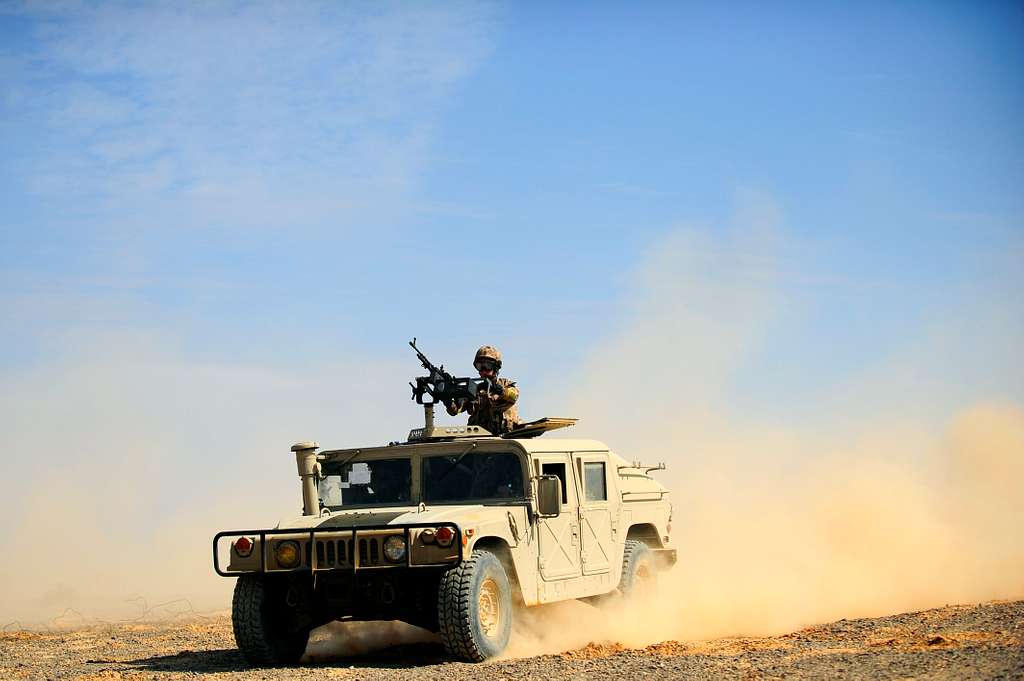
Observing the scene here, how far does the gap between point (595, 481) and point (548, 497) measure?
1511mm

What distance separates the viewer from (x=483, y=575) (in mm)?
10961

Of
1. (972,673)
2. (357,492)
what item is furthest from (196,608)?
(972,673)

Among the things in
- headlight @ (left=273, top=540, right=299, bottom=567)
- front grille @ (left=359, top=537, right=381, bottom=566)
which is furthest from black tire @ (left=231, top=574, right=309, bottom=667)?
front grille @ (left=359, top=537, right=381, bottom=566)

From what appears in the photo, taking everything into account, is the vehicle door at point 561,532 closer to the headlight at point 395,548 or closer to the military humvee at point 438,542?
the military humvee at point 438,542

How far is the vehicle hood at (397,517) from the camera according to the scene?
11156 mm

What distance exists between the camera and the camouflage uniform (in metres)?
13.9

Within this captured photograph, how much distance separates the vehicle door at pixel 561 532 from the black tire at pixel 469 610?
1025 millimetres

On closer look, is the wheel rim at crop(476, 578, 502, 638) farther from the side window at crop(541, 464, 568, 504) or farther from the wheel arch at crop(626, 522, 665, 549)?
the wheel arch at crop(626, 522, 665, 549)

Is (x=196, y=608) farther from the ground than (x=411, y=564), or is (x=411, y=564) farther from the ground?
(x=411, y=564)

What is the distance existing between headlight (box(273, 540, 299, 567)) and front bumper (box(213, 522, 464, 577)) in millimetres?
24

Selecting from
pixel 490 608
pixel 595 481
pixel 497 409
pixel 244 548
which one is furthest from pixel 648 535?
pixel 244 548

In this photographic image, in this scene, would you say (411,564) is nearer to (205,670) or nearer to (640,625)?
(205,670)

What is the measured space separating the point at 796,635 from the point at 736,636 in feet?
4.10

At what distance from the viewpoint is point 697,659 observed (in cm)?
1052
